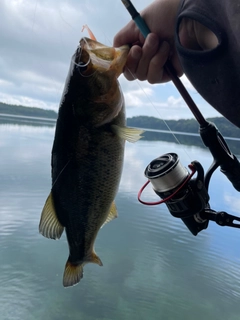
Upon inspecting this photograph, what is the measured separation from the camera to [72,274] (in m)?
1.43

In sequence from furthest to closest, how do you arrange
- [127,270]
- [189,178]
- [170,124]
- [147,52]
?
[170,124] → [127,270] → [189,178] → [147,52]

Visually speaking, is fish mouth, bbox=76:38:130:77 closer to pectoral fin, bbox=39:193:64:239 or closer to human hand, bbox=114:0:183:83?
human hand, bbox=114:0:183:83

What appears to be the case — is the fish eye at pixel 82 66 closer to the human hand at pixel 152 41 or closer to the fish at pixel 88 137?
the fish at pixel 88 137

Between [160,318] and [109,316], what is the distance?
2.19ft

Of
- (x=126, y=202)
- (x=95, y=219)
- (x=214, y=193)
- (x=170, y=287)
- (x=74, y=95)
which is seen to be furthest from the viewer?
(x=214, y=193)

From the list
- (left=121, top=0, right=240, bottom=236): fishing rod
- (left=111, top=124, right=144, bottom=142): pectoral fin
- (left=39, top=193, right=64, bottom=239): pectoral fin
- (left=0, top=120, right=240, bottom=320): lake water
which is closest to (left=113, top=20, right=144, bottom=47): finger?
(left=121, top=0, right=240, bottom=236): fishing rod

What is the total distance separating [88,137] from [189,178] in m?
0.53

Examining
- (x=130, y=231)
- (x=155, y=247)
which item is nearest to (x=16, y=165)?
(x=130, y=231)

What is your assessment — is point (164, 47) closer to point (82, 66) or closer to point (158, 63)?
point (158, 63)

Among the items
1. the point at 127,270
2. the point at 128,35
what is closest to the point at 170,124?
the point at 127,270

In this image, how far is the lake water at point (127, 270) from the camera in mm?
4023

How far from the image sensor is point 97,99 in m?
1.27

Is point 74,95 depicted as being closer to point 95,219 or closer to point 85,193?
point 85,193

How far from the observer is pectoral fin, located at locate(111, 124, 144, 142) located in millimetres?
1222
